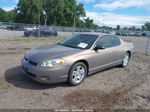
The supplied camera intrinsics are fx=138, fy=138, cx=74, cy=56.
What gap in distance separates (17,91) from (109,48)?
→ 3.34m

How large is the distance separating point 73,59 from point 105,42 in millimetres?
1761

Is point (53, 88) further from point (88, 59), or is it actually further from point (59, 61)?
point (88, 59)

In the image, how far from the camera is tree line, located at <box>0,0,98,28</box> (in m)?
48.4

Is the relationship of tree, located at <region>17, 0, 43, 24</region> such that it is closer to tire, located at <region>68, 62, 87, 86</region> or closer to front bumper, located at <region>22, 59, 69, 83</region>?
tire, located at <region>68, 62, 87, 86</region>

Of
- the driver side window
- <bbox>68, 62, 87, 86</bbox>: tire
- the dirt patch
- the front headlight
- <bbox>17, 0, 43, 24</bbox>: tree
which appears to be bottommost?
the dirt patch

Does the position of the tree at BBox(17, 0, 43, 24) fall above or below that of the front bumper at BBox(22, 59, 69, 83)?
above

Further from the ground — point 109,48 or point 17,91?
point 109,48

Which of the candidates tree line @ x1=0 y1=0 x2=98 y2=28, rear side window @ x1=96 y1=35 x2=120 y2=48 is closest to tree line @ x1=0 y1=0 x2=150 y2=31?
tree line @ x1=0 y1=0 x2=98 y2=28

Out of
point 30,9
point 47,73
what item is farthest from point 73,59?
point 30,9

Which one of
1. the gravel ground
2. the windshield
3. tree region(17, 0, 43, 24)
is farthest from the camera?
tree region(17, 0, 43, 24)

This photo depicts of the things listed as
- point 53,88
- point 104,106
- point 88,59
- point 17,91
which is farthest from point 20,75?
point 104,106

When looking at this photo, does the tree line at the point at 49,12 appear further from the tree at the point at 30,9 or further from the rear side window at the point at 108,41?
the rear side window at the point at 108,41

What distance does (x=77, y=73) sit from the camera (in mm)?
4070

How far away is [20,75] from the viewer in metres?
4.59
